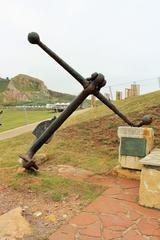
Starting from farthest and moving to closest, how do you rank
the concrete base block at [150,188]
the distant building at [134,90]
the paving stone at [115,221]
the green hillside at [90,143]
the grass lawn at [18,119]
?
the distant building at [134,90]
the grass lawn at [18,119]
the green hillside at [90,143]
the concrete base block at [150,188]
the paving stone at [115,221]

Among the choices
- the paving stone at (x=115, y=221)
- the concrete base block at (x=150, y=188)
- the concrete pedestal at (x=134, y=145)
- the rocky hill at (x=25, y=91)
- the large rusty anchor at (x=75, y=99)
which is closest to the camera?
the paving stone at (x=115, y=221)

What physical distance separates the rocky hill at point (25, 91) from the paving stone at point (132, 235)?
1505 inches

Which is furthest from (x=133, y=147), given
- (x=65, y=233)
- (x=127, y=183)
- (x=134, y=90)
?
(x=134, y=90)

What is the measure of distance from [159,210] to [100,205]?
0.74 m

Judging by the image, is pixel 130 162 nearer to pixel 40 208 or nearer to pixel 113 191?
pixel 113 191

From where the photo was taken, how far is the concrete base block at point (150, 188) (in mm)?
3996

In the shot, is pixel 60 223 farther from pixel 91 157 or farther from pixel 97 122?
pixel 97 122

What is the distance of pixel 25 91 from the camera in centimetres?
4469

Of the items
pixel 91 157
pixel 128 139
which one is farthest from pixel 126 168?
pixel 91 157

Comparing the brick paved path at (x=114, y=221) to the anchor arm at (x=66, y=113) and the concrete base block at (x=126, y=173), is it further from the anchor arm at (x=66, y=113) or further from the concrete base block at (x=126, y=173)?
the anchor arm at (x=66, y=113)

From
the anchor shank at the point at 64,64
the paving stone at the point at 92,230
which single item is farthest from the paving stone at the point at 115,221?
the anchor shank at the point at 64,64

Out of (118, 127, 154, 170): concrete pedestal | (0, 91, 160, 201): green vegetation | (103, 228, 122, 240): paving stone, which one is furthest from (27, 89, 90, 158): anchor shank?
(103, 228, 122, 240): paving stone

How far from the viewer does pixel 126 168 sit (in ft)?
17.3

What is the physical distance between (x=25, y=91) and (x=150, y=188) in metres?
41.8
